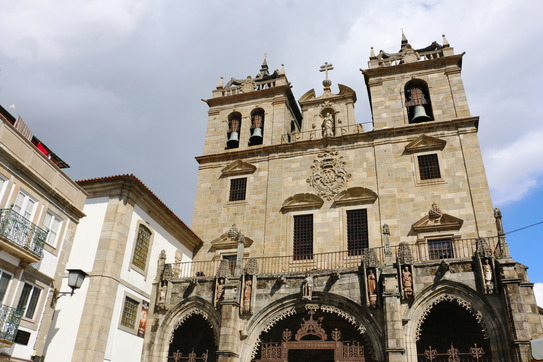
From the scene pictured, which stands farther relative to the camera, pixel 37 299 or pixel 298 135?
pixel 298 135

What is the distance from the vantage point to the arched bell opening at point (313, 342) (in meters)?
15.4

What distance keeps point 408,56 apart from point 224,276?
1656 centimetres

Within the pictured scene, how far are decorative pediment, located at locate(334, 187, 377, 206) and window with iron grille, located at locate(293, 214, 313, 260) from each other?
5.59 ft

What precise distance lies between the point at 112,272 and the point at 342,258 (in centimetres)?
1003

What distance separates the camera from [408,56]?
82.2 ft

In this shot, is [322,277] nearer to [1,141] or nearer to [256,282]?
[256,282]

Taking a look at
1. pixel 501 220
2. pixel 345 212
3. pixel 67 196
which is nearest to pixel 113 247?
pixel 67 196

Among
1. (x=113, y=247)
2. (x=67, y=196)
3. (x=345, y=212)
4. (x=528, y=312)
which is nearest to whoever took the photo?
(x=528, y=312)

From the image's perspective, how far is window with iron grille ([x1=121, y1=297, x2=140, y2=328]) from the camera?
17281 millimetres

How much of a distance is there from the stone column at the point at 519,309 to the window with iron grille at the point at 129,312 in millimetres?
14043

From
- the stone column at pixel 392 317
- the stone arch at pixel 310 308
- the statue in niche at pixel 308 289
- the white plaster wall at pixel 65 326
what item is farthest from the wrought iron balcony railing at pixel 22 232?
the stone column at pixel 392 317

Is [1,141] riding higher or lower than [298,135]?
lower

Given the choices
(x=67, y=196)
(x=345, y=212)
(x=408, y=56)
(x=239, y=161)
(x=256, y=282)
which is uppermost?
(x=408, y=56)

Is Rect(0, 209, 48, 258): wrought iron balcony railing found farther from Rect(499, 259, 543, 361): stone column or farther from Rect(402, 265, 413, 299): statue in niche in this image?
Rect(499, 259, 543, 361): stone column
